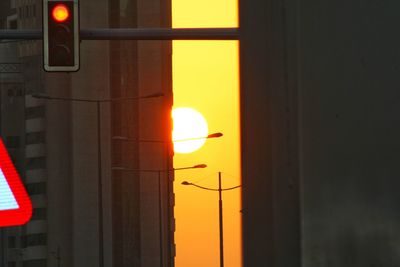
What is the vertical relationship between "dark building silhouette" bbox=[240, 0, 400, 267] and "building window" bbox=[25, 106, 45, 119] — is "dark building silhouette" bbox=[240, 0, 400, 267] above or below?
below

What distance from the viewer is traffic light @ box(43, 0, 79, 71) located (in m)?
10.4

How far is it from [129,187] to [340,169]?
82.0m

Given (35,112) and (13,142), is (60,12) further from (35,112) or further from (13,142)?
(13,142)

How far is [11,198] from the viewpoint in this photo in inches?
212

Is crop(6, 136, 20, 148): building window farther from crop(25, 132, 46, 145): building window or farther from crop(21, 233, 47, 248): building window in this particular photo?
crop(21, 233, 47, 248): building window

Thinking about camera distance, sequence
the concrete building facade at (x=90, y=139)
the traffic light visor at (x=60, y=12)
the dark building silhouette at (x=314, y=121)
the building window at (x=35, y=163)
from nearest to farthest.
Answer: the dark building silhouette at (x=314, y=121), the traffic light visor at (x=60, y=12), the concrete building facade at (x=90, y=139), the building window at (x=35, y=163)

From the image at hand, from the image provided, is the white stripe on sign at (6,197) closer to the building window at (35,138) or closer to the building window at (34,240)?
the building window at (34,240)

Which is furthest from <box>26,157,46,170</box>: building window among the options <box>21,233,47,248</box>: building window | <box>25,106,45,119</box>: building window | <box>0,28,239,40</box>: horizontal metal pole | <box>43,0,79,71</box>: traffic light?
<box>43,0,79,71</box>: traffic light

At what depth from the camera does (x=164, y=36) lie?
10.5 metres

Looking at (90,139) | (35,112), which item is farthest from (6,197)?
(35,112)

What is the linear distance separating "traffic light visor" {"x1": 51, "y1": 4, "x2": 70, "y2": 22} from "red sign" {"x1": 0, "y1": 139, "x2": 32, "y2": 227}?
494 centimetres

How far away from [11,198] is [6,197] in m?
0.03

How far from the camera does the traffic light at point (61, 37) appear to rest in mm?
10445

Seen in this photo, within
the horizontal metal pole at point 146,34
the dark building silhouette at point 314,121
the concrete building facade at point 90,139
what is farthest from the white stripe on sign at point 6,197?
the concrete building facade at point 90,139
